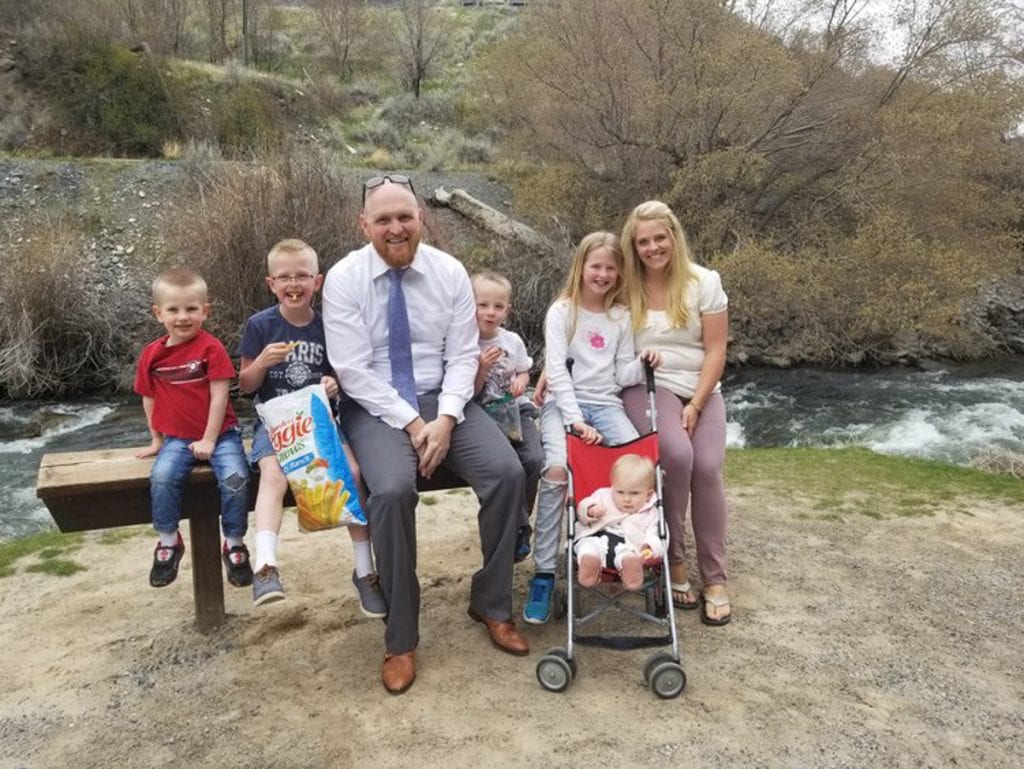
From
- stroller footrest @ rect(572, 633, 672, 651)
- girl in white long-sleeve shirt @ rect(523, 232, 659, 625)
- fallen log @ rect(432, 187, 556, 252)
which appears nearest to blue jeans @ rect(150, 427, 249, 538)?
girl in white long-sleeve shirt @ rect(523, 232, 659, 625)

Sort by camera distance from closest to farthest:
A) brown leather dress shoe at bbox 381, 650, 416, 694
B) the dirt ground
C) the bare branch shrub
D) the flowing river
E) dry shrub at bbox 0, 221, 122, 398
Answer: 1. the dirt ground
2. brown leather dress shoe at bbox 381, 650, 416, 694
3. the flowing river
4. dry shrub at bbox 0, 221, 122, 398
5. the bare branch shrub

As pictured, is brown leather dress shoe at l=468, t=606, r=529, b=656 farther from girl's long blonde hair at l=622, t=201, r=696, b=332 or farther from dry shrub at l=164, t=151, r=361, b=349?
dry shrub at l=164, t=151, r=361, b=349

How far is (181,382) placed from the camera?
3326mm

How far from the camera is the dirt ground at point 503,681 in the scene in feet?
8.94

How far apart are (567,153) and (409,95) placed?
559 inches

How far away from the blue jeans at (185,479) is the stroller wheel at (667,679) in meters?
1.77

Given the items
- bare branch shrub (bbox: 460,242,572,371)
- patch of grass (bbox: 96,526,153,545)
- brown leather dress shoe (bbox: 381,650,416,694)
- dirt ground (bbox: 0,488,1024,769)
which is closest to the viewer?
dirt ground (bbox: 0,488,1024,769)

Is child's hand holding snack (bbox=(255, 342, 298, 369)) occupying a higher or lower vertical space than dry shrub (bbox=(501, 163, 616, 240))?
lower

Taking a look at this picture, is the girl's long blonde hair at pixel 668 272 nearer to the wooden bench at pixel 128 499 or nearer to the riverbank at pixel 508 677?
the wooden bench at pixel 128 499

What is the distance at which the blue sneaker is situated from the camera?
3497 millimetres

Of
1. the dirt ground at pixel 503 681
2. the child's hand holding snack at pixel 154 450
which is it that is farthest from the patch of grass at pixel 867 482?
the child's hand holding snack at pixel 154 450

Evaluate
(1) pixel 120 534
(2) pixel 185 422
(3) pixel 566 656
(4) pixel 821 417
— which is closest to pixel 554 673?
(3) pixel 566 656

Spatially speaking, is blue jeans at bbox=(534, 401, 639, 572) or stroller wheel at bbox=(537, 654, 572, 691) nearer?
stroller wheel at bbox=(537, 654, 572, 691)

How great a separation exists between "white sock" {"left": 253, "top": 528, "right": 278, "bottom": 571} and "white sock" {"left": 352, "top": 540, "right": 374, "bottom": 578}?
1.06 feet
